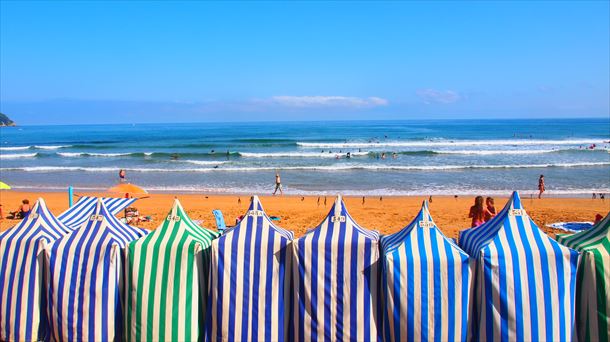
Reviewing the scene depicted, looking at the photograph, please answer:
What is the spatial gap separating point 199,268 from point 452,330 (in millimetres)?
2783

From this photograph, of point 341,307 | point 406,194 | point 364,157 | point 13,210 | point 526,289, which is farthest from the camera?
point 364,157

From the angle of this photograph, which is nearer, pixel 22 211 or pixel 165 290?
pixel 165 290

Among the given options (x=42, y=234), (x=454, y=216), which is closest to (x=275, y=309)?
(x=42, y=234)

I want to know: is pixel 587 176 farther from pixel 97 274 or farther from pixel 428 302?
pixel 97 274

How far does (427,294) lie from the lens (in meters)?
4.60

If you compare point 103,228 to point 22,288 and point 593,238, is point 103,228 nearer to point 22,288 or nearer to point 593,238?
point 22,288

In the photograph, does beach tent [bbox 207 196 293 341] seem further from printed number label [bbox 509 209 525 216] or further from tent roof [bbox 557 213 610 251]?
tent roof [bbox 557 213 610 251]

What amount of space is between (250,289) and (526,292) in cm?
287

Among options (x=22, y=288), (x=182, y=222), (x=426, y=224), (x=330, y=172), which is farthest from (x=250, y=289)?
(x=330, y=172)

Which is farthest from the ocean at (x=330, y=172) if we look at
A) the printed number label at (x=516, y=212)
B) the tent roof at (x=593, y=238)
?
the printed number label at (x=516, y=212)

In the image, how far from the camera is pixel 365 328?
4770 mm

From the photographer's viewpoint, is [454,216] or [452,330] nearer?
[452,330]

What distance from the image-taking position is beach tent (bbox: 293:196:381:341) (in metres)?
4.78

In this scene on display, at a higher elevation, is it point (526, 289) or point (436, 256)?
point (436, 256)
